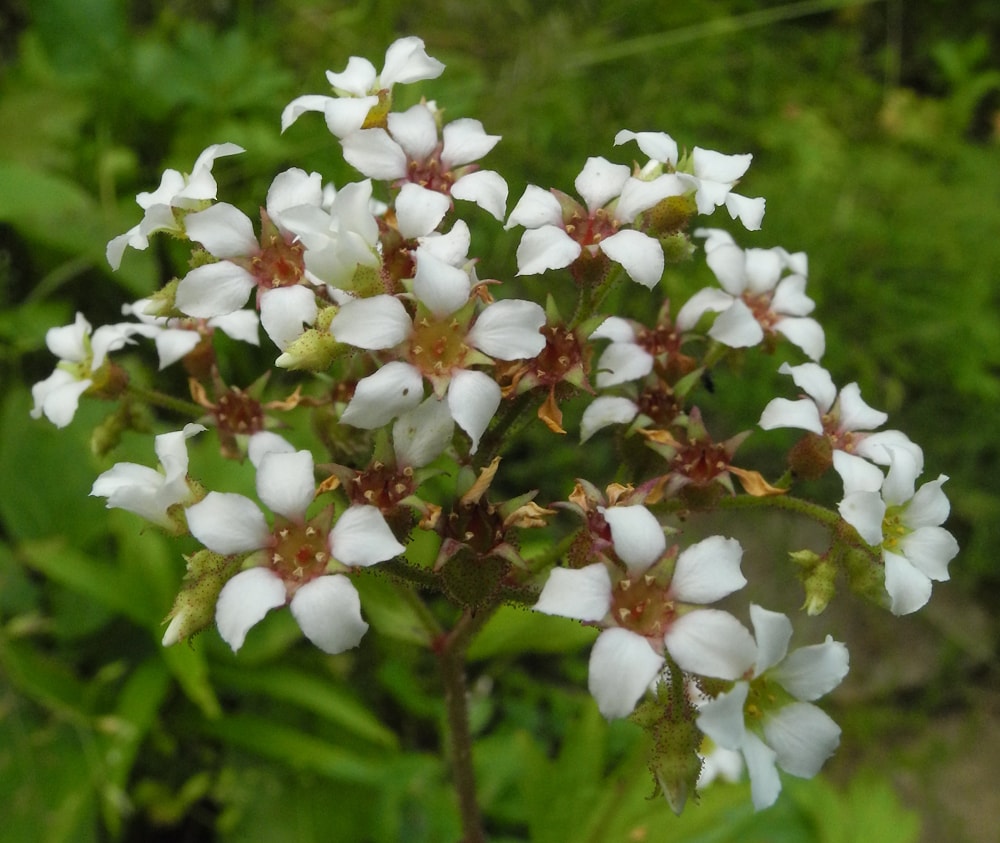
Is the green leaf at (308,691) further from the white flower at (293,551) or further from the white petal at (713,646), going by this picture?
the white petal at (713,646)

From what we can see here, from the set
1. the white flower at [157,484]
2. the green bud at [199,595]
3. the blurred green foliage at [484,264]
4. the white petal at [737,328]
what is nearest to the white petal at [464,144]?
the blurred green foliage at [484,264]

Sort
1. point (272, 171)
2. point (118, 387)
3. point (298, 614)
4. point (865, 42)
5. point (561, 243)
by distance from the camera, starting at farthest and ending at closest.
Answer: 1. point (865, 42)
2. point (272, 171)
3. point (118, 387)
4. point (561, 243)
5. point (298, 614)

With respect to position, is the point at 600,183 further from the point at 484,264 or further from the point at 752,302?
the point at 484,264

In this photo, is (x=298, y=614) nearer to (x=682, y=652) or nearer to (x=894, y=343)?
(x=682, y=652)

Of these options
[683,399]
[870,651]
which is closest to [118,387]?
[683,399]

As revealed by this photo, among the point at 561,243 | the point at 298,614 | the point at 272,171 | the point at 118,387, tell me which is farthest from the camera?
the point at 272,171

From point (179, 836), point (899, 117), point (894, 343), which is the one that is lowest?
point (179, 836)

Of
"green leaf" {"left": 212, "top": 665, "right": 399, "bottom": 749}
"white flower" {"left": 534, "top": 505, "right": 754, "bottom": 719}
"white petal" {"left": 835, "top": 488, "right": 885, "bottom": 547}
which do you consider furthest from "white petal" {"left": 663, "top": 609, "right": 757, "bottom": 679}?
"green leaf" {"left": 212, "top": 665, "right": 399, "bottom": 749}

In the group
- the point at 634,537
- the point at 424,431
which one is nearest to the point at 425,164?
the point at 424,431
